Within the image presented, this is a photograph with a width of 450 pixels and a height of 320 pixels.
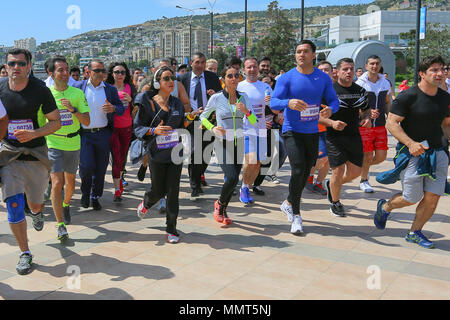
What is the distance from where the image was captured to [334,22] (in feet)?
365

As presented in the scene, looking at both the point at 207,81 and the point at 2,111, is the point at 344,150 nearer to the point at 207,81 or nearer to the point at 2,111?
the point at 207,81

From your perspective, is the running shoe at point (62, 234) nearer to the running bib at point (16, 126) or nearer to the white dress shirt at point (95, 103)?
the running bib at point (16, 126)

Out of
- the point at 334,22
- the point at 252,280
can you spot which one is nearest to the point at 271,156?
the point at 252,280

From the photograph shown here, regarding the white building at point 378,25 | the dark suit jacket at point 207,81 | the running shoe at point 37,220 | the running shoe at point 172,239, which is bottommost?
the running shoe at point 172,239

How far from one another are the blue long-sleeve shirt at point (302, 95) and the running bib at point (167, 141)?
1.24 meters

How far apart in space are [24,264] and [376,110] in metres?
5.61

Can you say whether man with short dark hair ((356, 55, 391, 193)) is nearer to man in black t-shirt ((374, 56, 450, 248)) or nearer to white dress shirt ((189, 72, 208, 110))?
man in black t-shirt ((374, 56, 450, 248))

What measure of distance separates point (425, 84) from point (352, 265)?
2.09 metres

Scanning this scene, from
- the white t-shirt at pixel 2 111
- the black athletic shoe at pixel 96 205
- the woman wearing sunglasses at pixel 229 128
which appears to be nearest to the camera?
the white t-shirt at pixel 2 111

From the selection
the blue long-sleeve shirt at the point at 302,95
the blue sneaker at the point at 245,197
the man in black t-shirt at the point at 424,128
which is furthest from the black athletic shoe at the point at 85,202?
the man in black t-shirt at the point at 424,128

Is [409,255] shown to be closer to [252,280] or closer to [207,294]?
[252,280]

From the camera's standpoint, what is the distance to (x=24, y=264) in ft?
→ 14.9

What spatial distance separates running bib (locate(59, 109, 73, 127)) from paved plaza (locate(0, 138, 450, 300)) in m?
1.31

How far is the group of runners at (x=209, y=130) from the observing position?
470 cm
